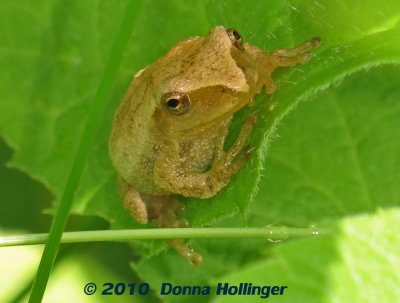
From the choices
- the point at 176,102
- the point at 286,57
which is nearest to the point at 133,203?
the point at 176,102

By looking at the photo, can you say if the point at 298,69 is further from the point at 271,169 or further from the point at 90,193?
the point at 90,193

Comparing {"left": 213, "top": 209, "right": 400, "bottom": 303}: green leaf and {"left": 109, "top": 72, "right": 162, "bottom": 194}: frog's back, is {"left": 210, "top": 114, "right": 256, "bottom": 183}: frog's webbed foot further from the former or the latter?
{"left": 213, "top": 209, "right": 400, "bottom": 303}: green leaf

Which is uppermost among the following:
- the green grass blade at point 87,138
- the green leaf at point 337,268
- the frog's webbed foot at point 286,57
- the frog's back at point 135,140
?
the frog's back at point 135,140

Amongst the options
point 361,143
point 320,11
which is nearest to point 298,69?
point 320,11

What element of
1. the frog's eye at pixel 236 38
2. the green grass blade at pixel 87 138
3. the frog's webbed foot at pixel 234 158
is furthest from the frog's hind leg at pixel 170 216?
the frog's eye at pixel 236 38

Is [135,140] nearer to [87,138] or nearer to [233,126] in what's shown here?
[233,126]

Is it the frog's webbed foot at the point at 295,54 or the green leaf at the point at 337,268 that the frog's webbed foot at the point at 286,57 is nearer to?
the frog's webbed foot at the point at 295,54
